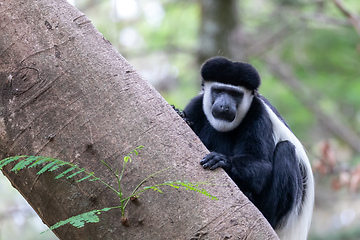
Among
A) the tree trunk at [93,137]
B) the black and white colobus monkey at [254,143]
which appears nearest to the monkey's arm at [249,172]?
the black and white colobus monkey at [254,143]

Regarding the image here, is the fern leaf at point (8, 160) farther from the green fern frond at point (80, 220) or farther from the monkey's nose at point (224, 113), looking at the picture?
the monkey's nose at point (224, 113)

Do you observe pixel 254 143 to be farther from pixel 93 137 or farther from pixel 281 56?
pixel 281 56

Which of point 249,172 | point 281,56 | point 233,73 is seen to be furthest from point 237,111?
point 281,56

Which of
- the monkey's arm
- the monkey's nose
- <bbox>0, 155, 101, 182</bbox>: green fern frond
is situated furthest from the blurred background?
<bbox>0, 155, 101, 182</bbox>: green fern frond

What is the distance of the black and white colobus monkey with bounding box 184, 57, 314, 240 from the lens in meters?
2.28

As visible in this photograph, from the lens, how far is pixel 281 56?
6.48 m

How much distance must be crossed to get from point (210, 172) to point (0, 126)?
0.64m

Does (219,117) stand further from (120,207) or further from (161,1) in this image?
(161,1)

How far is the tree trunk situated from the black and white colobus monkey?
0.72 meters

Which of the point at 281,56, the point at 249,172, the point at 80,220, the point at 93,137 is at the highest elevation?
the point at 281,56

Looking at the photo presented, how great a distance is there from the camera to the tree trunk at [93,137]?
137 centimetres

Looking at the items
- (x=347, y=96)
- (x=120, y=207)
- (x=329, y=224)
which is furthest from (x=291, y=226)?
(x=329, y=224)

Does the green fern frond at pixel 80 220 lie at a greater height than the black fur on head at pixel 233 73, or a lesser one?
A: lesser

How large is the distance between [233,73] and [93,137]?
48.7 inches
